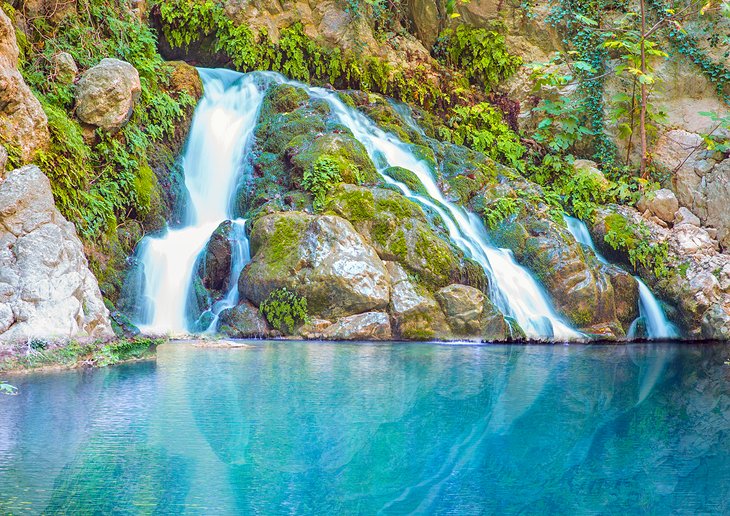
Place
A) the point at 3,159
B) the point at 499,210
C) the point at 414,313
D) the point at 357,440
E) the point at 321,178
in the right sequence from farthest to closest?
the point at 499,210, the point at 321,178, the point at 414,313, the point at 3,159, the point at 357,440

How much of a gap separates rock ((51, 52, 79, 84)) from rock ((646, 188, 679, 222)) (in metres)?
12.0

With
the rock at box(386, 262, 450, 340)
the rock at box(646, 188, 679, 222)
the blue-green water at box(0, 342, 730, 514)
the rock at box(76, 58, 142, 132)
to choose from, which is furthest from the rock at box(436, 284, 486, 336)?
the rock at box(646, 188, 679, 222)

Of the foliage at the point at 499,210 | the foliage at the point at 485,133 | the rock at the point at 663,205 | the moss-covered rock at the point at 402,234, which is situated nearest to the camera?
the moss-covered rock at the point at 402,234

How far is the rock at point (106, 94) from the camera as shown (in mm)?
10383

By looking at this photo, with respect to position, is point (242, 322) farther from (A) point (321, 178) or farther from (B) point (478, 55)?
(B) point (478, 55)

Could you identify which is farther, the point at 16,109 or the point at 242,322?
the point at 242,322

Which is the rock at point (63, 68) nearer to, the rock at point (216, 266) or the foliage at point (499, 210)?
the rock at point (216, 266)

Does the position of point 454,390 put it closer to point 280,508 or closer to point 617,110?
point 280,508

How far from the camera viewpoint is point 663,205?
14617 millimetres

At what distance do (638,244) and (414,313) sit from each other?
5.96m

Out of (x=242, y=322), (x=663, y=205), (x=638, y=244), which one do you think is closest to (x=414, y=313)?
(x=242, y=322)

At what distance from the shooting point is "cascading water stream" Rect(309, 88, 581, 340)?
11.0m

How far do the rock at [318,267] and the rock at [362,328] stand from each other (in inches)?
5.2

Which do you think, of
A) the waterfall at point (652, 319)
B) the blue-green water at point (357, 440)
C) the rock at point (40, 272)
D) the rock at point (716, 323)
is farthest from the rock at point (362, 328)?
the rock at point (716, 323)
